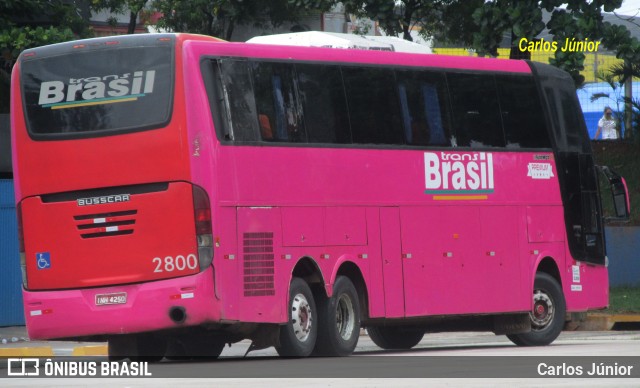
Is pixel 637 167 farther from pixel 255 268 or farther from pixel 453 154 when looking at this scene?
pixel 255 268

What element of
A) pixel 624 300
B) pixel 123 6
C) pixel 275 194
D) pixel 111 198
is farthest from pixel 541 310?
pixel 123 6

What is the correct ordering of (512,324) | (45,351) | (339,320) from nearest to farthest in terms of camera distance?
1. (339,320)
2. (45,351)
3. (512,324)

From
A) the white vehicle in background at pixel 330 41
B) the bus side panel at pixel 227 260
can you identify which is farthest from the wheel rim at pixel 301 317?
the white vehicle in background at pixel 330 41

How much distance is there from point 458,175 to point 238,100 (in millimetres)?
4324

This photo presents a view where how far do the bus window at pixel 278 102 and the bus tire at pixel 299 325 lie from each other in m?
1.76

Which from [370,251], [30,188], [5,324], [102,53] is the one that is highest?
[102,53]

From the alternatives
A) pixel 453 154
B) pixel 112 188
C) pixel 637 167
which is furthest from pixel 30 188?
pixel 637 167

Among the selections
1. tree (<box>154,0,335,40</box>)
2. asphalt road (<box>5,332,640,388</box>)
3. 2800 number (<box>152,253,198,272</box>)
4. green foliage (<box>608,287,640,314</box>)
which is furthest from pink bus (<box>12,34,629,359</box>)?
tree (<box>154,0,335,40</box>)

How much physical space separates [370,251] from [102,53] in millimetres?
4433

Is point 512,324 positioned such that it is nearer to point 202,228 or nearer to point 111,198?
point 202,228

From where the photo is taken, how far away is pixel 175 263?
15641 millimetres

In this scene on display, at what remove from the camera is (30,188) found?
1625 cm

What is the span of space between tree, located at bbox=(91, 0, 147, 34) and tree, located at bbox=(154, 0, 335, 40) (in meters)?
0.65

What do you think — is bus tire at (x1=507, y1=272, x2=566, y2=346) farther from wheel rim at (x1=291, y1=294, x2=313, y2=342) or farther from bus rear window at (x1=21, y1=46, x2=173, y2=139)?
bus rear window at (x1=21, y1=46, x2=173, y2=139)
